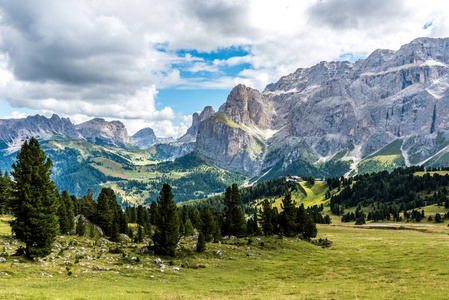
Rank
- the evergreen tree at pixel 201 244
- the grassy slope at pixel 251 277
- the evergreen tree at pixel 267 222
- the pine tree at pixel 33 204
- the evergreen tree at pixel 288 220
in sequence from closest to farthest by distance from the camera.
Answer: the grassy slope at pixel 251 277, the pine tree at pixel 33 204, the evergreen tree at pixel 201 244, the evergreen tree at pixel 267 222, the evergreen tree at pixel 288 220

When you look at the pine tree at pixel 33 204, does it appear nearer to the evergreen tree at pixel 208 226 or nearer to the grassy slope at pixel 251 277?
the grassy slope at pixel 251 277

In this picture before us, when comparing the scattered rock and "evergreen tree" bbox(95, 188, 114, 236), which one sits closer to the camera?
the scattered rock

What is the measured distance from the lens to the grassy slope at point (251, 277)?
26.1 m

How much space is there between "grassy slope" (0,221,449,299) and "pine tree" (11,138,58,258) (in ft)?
11.8

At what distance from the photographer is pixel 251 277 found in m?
39.3

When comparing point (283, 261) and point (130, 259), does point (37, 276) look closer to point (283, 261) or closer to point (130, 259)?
point (130, 259)

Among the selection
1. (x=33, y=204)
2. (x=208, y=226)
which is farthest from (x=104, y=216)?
(x=33, y=204)

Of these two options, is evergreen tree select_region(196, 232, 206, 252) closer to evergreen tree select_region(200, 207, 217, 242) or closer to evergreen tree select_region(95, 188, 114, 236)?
evergreen tree select_region(200, 207, 217, 242)

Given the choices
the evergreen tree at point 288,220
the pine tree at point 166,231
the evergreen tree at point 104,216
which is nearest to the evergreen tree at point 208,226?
the pine tree at point 166,231

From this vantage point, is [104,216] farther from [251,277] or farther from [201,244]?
[251,277]

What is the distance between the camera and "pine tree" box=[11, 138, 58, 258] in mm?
35250

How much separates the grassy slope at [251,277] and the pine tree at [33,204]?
3.59 metres

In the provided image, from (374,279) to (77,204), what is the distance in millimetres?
114442

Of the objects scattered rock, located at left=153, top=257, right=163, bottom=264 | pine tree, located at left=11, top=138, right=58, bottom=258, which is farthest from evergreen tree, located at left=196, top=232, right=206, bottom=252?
pine tree, located at left=11, top=138, right=58, bottom=258
